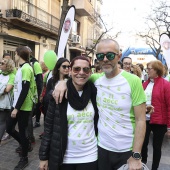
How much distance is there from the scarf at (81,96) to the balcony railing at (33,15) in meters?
11.6

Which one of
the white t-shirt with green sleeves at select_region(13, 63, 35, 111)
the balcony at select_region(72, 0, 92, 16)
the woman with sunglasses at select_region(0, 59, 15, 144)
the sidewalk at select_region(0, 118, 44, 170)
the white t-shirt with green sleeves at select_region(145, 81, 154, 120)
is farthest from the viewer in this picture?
the balcony at select_region(72, 0, 92, 16)

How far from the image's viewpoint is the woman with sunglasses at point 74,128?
2.03m

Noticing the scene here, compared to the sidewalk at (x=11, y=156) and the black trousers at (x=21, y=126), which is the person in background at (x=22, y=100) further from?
the sidewalk at (x=11, y=156)

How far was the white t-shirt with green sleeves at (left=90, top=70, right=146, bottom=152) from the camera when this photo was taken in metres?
1.91

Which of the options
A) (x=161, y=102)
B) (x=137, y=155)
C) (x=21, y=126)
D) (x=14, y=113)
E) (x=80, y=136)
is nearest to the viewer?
(x=137, y=155)

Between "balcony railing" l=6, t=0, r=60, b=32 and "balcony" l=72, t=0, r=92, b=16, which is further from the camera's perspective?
"balcony" l=72, t=0, r=92, b=16

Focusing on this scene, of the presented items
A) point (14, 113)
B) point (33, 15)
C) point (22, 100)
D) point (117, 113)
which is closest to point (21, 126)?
point (14, 113)

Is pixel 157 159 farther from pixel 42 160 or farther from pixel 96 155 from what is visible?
pixel 42 160

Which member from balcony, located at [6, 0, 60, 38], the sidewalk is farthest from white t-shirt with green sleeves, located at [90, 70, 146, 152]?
balcony, located at [6, 0, 60, 38]

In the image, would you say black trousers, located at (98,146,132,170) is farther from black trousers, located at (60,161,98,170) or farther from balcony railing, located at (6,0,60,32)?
balcony railing, located at (6,0,60,32)

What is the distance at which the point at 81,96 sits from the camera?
2055mm

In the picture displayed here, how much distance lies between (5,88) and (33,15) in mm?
12048

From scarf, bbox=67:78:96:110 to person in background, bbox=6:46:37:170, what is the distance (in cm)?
161

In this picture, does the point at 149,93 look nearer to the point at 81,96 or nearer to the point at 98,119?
the point at 98,119
